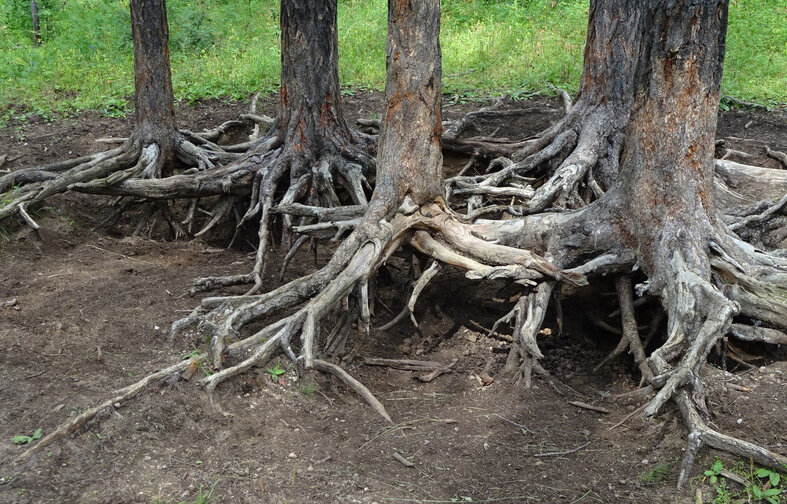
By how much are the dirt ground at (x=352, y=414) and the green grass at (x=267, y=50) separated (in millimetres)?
4821

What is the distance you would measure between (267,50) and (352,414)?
9.93 m

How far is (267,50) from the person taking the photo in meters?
13.6

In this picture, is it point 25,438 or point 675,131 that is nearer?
point 25,438

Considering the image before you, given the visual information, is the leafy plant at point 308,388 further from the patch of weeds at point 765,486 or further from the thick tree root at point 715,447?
the patch of weeds at point 765,486

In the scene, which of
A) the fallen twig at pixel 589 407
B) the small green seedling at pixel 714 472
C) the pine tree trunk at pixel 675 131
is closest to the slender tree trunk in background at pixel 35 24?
the pine tree trunk at pixel 675 131

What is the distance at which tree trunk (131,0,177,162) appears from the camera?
820 centimetres

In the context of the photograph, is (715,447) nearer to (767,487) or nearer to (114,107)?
(767,487)

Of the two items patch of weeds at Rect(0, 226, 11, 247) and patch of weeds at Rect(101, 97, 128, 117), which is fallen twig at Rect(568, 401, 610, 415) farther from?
patch of weeds at Rect(101, 97, 128, 117)

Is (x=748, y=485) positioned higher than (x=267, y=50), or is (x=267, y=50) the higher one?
(x=267, y=50)

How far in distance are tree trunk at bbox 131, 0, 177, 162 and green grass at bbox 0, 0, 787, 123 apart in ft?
7.63

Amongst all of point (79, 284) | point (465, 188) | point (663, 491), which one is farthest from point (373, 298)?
point (663, 491)

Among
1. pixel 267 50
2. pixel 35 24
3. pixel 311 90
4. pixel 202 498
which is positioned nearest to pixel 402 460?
pixel 202 498

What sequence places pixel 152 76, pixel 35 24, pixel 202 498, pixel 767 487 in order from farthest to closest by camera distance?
pixel 35 24
pixel 152 76
pixel 202 498
pixel 767 487

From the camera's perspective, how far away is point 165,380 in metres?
4.95
